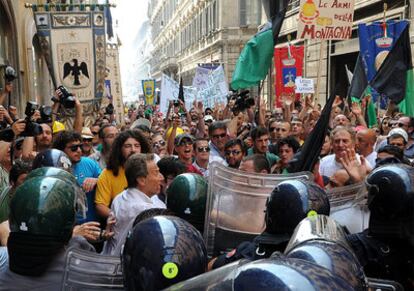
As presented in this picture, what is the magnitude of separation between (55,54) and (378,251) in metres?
6.51

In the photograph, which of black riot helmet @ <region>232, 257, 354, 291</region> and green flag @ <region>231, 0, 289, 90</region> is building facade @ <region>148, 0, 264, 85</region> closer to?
green flag @ <region>231, 0, 289, 90</region>

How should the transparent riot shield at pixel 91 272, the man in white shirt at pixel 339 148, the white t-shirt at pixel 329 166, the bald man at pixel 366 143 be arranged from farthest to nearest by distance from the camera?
1. the bald man at pixel 366 143
2. the white t-shirt at pixel 329 166
3. the man in white shirt at pixel 339 148
4. the transparent riot shield at pixel 91 272

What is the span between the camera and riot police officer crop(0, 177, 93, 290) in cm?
199

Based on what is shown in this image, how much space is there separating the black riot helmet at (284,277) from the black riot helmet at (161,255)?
2.23ft

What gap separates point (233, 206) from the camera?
2.60 m

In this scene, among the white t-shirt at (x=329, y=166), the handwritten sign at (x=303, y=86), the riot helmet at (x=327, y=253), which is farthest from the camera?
the handwritten sign at (x=303, y=86)

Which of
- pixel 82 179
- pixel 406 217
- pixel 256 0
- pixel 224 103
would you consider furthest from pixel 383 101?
pixel 256 0

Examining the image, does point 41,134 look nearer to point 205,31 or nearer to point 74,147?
point 74,147

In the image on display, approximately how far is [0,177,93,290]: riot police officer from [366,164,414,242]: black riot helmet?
4.68ft

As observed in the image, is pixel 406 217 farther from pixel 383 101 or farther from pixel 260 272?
pixel 383 101

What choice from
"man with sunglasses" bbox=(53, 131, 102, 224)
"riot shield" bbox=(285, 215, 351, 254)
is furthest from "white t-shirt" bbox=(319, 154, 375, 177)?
"riot shield" bbox=(285, 215, 351, 254)

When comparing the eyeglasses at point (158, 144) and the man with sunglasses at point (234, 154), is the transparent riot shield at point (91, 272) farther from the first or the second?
the eyeglasses at point (158, 144)

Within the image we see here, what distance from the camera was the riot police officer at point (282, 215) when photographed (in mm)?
2082

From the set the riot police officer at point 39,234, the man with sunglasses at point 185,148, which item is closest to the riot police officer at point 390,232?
the riot police officer at point 39,234
